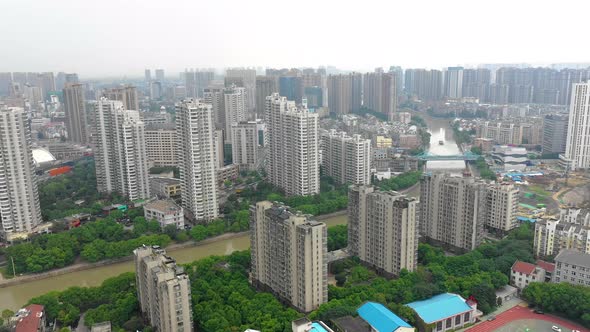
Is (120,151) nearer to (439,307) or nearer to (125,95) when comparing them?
(439,307)

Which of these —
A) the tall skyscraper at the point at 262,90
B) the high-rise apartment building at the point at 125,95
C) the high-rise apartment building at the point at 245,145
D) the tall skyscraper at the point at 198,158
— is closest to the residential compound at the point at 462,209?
the tall skyscraper at the point at 198,158

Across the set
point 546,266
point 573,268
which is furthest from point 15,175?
point 573,268

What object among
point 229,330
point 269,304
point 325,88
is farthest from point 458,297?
point 325,88

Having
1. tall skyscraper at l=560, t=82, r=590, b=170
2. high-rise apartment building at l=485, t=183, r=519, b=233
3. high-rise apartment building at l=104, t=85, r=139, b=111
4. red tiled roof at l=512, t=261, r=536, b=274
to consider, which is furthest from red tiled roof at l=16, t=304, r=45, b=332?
tall skyscraper at l=560, t=82, r=590, b=170

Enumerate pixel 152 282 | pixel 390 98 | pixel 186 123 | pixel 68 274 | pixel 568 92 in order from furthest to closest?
1. pixel 568 92
2. pixel 390 98
3. pixel 186 123
4. pixel 68 274
5. pixel 152 282

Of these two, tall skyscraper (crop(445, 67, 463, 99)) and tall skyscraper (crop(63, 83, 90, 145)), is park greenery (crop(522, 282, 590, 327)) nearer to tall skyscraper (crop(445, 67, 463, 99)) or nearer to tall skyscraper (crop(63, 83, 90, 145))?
tall skyscraper (crop(63, 83, 90, 145))

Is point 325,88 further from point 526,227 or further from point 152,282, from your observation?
point 152,282
